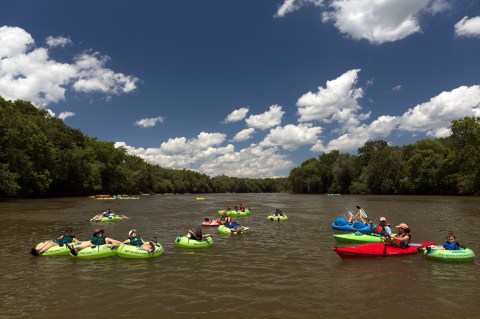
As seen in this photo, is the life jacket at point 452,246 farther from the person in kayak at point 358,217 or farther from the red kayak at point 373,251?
the person in kayak at point 358,217

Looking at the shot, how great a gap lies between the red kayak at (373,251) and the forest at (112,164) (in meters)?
46.2

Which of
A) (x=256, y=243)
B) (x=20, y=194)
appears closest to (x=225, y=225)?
(x=256, y=243)

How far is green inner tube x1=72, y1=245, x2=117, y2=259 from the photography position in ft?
47.4

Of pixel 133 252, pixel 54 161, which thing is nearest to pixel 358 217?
pixel 133 252

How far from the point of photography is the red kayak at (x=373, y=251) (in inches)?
560

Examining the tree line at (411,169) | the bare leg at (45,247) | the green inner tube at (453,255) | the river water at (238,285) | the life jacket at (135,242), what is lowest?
the river water at (238,285)

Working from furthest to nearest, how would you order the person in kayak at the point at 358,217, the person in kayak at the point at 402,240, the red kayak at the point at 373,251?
the person in kayak at the point at 358,217 < the person in kayak at the point at 402,240 < the red kayak at the point at 373,251

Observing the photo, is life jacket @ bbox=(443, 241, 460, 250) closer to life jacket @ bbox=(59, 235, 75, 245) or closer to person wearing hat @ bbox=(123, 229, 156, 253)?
person wearing hat @ bbox=(123, 229, 156, 253)

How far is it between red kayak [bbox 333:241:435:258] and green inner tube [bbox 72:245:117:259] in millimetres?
9532

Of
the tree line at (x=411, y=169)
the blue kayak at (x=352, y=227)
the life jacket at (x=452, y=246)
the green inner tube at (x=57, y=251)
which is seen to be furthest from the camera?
the tree line at (x=411, y=169)

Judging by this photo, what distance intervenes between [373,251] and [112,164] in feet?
279

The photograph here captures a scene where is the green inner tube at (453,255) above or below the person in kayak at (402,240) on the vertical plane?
below

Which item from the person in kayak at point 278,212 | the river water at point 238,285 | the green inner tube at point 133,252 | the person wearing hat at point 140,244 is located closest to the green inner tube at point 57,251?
the river water at point 238,285

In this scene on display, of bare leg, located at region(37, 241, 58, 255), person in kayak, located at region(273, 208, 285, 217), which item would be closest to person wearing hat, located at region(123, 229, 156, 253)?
bare leg, located at region(37, 241, 58, 255)
